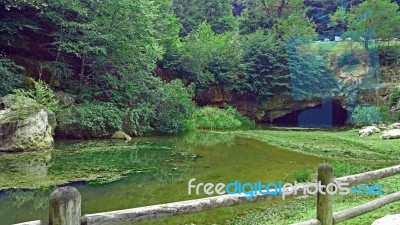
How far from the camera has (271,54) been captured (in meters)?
23.9

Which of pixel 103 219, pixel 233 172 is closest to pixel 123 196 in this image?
pixel 233 172

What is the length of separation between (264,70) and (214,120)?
5438 mm

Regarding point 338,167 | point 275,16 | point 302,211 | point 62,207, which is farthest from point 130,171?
point 275,16

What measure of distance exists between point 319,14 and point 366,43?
11.1m

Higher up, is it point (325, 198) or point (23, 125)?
point (23, 125)

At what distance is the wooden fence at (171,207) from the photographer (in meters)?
1.96

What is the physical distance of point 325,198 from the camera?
3.26 meters

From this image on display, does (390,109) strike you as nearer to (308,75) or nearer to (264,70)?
(308,75)

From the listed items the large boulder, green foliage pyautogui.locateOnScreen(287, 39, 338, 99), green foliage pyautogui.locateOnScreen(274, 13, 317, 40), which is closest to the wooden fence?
the large boulder

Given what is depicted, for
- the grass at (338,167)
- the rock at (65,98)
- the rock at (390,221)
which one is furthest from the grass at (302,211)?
the rock at (65,98)

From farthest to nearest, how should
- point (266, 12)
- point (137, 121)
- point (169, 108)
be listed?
point (266, 12) < point (169, 108) < point (137, 121)

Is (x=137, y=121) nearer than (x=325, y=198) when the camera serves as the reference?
No

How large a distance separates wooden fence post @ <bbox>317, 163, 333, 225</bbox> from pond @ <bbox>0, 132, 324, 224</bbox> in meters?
2.04

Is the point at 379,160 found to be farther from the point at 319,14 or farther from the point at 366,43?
the point at 319,14
